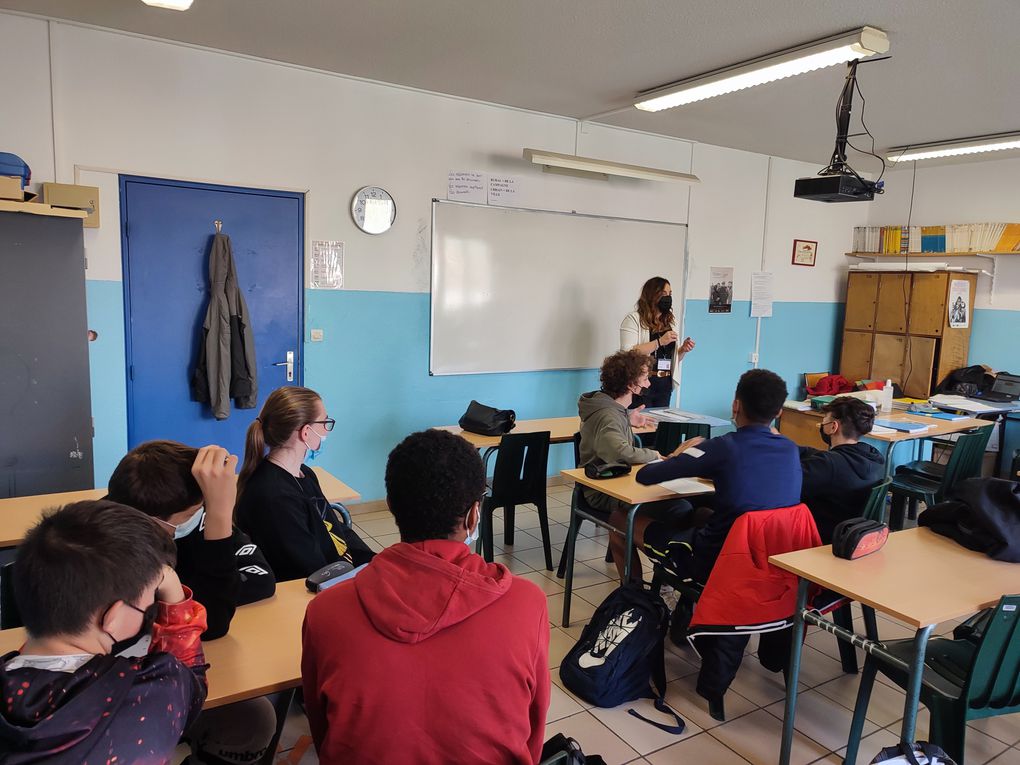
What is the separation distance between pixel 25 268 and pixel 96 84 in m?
1.23

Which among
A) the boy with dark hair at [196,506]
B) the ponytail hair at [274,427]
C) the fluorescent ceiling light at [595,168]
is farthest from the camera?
the fluorescent ceiling light at [595,168]

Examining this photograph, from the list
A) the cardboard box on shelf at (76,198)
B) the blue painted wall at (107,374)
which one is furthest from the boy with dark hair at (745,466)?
the cardboard box on shelf at (76,198)

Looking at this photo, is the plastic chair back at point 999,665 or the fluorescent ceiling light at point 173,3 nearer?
the plastic chair back at point 999,665

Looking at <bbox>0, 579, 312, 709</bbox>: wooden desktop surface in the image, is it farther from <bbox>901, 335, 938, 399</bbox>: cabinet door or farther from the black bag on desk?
<bbox>901, 335, 938, 399</bbox>: cabinet door

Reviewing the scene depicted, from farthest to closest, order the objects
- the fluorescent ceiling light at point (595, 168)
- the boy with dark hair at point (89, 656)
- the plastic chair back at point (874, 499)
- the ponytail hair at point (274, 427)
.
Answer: the fluorescent ceiling light at point (595, 168) < the plastic chair back at point (874, 499) < the ponytail hair at point (274, 427) < the boy with dark hair at point (89, 656)

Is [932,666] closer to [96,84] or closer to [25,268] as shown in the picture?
[25,268]

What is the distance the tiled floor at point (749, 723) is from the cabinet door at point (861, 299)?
14.7 feet

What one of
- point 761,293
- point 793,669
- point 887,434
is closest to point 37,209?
point 793,669

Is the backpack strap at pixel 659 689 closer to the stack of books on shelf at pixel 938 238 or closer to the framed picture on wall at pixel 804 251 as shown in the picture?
the framed picture on wall at pixel 804 251

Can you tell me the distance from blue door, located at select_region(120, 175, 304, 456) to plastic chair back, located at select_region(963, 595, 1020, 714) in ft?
12.8

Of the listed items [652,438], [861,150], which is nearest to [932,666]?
[652,438]

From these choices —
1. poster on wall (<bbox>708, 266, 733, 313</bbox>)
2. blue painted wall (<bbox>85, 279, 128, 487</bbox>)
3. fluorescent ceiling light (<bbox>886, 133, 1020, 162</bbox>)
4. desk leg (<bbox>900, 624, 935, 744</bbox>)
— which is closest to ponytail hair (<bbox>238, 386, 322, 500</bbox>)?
desk leg (<bbox>900, 624, 935, 744</bbox>)

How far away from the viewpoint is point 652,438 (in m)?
4.81

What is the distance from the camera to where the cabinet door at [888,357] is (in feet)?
22.4
